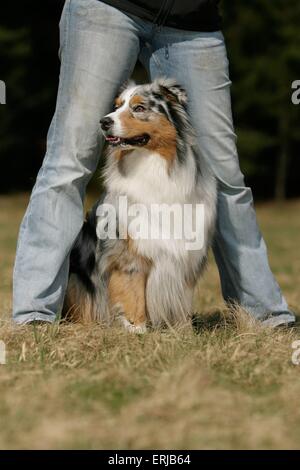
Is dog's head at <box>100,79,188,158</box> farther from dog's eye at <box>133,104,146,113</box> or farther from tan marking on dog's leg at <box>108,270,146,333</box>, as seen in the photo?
tan marking on dog's leg at <box>108,270,146,333</box>

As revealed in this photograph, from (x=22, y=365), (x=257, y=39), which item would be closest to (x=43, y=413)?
(x=22, y=365)

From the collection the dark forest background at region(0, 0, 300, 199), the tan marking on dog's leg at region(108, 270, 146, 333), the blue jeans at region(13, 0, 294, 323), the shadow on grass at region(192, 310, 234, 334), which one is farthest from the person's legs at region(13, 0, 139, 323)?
the dark forest background at region(0, 0, 300, 199)

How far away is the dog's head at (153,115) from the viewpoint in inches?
154

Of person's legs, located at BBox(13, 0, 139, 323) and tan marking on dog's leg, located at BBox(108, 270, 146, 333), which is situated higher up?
person's legs, located at BBox(13, 0, 139, 323)

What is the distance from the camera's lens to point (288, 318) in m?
4.22

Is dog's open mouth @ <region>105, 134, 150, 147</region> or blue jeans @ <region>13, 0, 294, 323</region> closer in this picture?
blue jeans @ <region>13, 0, 294, 323</region>

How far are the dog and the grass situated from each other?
265 millimetres

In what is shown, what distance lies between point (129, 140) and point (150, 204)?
1.15ft

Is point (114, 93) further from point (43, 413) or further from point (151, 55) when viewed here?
point (43, 413)

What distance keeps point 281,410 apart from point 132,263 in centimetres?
137

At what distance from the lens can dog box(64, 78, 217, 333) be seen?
3.90 meters

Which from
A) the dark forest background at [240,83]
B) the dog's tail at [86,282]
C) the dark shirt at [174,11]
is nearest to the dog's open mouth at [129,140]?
the dog's tail at [86,282]

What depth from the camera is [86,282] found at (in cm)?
424

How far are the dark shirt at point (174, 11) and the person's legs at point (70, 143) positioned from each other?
6 centimetres
